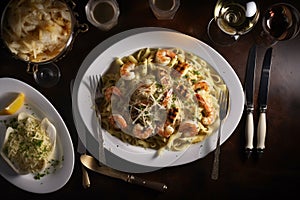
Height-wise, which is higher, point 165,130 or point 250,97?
point 250,97

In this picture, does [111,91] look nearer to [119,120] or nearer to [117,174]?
[119,120]

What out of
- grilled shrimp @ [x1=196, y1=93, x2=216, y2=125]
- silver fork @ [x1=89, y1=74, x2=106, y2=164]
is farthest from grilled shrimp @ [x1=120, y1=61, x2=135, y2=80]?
grilled shrimp @ [x1=196, y1=93, x2=216, y2=125]

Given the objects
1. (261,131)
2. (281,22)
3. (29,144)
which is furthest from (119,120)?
(281,22)

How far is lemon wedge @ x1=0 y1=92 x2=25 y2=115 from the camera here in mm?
2162

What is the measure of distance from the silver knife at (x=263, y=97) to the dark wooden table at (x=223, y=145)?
31mm

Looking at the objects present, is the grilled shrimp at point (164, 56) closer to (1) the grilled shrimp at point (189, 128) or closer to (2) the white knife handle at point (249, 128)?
(1) the grilled shrimp at point (189, 128)

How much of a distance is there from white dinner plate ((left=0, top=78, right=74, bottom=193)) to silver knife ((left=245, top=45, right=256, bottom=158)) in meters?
0.86

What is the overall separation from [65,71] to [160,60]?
0.47 meters

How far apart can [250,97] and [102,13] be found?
2.70 feet

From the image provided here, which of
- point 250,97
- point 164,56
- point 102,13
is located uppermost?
point 102,13

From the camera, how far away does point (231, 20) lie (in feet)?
7.29

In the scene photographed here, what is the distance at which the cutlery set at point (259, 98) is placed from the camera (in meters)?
2.21

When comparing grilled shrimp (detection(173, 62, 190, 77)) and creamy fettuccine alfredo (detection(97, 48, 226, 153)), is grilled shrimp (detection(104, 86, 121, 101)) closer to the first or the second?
creamy fettuccine alfredo (detection(97, 48, 226, 153))

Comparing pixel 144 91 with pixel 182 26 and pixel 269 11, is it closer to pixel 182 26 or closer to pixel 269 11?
pixel 182 26
